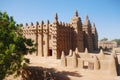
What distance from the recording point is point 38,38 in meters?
35.9

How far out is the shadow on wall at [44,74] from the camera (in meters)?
21.9

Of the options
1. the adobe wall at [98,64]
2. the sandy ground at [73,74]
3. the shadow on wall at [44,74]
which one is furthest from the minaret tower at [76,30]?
the shadow on wall at [44,74]

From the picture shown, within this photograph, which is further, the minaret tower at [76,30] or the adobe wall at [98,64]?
the minaret tower at [76,30]

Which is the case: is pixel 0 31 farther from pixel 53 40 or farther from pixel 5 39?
pixel 53 40

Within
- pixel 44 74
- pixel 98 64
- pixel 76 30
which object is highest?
pixel 76 30

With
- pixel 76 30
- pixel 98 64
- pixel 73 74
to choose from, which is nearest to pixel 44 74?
pixel 73 74

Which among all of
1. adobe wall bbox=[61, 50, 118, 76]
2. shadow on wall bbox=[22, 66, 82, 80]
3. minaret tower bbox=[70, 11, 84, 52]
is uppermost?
minaret tower bbox=[70, 11, 84, 52]

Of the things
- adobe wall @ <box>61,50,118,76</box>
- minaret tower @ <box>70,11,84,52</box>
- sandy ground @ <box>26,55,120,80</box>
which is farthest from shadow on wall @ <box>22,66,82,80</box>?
minaret tower @ <box>70,11,84,52</box>

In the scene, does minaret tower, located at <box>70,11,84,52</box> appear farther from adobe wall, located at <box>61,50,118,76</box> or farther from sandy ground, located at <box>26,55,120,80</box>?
adobe wall, located at <box>61,50,118,76</box>

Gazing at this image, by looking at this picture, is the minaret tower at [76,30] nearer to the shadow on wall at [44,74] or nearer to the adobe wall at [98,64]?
the adobe wall at [98,64]

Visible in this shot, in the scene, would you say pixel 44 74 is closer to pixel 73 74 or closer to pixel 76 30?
pixel 73 74

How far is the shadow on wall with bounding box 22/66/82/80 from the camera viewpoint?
21906mm

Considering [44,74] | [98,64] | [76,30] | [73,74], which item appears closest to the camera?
[73,74]

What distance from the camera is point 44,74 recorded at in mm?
23281
